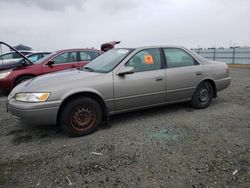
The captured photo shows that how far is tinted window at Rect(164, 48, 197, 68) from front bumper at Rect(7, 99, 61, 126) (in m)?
2.38

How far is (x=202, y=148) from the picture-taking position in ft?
10.1

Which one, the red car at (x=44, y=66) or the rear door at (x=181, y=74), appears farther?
the red car at (x=44, y=66)

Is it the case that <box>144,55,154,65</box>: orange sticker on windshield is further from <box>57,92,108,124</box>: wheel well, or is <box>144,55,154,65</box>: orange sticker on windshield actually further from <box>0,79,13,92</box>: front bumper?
<box>0,79,13,92</box>: front bumper

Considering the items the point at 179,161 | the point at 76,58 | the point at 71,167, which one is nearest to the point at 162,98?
the point at 179,161

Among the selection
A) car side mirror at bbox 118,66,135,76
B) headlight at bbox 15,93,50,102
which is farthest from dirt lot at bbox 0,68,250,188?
car side mirror at bbox 118,66,135,76

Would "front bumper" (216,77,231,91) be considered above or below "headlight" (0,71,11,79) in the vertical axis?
below

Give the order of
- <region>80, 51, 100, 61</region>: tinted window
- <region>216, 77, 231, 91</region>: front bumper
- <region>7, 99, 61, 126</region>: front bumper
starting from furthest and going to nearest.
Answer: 1. <region>80, 51, 100, 61</region>: tinted window
2. <region>216, 77, 231, 91</region>: front bumper
3. <region>7, 99, 61, 126</region>: front bumper

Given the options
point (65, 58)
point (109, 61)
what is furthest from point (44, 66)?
point (109, 61)

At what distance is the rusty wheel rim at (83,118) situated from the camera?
3.54 meters

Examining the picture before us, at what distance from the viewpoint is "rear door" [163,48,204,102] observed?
14.5 feet

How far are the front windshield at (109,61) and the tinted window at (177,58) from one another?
0.84 meters

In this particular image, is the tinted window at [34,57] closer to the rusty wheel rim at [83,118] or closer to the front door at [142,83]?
the front door at [142,83]

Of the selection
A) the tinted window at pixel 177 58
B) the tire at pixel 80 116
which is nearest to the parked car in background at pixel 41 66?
the tinted window at pixel 177 58

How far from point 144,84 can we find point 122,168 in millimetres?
1838
